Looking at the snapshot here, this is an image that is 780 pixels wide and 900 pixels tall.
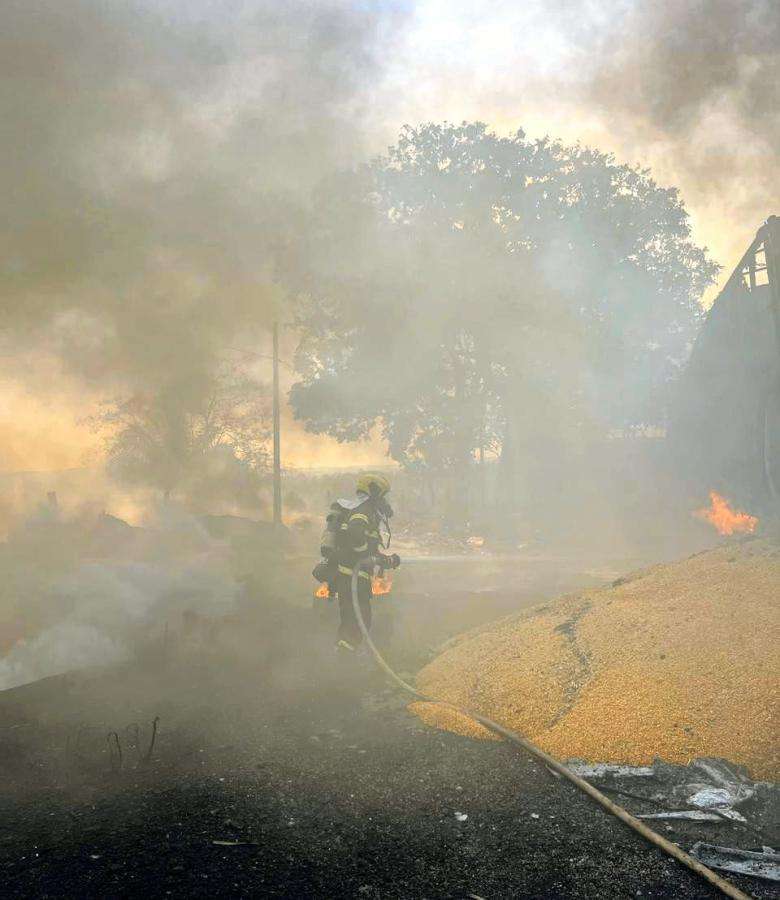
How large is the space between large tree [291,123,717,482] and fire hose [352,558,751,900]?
1906 centimetres

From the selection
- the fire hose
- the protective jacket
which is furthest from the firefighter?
the fire hose

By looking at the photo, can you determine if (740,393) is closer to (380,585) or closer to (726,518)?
(726,518)

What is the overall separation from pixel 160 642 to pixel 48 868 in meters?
5.45

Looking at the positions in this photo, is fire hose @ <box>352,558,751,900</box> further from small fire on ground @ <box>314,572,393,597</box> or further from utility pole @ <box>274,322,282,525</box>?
utility pole @ <box>274,322,282,525</box>

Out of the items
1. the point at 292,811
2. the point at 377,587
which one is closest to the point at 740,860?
the point at 292,811

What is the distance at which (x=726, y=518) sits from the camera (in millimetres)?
19031

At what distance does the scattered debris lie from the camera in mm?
3215

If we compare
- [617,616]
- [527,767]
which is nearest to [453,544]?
[617,616]

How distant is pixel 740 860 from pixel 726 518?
17403 mm

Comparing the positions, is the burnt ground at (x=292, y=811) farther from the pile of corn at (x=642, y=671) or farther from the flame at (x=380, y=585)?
the flame at (x=380, y=585)

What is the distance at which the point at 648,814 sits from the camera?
3885mm

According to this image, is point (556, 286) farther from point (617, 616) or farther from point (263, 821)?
point (263, 821)

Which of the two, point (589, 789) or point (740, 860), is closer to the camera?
point (740, 860)

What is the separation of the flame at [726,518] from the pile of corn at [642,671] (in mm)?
11187
